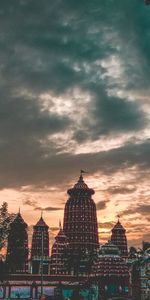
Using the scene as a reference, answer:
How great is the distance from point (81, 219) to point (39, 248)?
18211 millimetres

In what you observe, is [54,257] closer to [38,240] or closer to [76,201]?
[38,240]

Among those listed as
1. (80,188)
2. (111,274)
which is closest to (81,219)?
(80,188)

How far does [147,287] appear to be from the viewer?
273 ft

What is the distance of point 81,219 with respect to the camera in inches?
5438

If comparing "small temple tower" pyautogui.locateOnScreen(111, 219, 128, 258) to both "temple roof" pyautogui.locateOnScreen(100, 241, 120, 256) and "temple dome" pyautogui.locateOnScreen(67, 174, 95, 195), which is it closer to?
"temple dome" pyautogui.locateOnScreen(67, 174, 95, 195)

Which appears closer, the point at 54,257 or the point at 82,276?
the point at 82,276

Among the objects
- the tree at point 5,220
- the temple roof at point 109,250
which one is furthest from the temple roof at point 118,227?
the tree at point 5,220

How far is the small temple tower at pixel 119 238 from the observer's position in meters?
141

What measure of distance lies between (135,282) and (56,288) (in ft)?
71.8

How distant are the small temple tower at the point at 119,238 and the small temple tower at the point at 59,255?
19472mm

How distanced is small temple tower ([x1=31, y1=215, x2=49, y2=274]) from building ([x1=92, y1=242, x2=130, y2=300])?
86.4 ft

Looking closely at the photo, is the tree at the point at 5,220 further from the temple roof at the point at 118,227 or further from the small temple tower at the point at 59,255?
the temple roof at the point at 118,227

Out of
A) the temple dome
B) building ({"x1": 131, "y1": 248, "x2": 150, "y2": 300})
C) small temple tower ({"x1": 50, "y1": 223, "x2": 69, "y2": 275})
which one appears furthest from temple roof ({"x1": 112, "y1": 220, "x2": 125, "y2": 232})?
building ({"x1": 131, "y1": 248, "x2": 150, "y2": 300})

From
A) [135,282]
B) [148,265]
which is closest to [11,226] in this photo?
[148,265]
